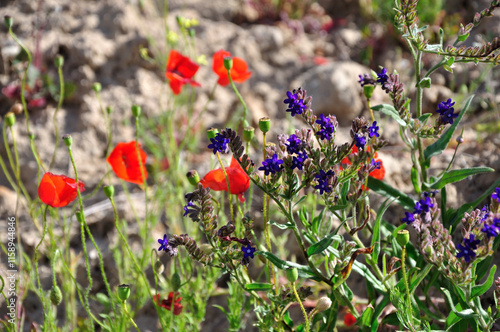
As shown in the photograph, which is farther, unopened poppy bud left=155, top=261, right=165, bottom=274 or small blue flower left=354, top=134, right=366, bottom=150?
unopened poppy bud left=155, top=261, right=165, bottom=274

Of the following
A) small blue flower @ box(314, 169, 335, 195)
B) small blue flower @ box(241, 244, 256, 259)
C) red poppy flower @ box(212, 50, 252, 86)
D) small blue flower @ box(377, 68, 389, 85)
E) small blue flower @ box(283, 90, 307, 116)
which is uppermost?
small blue flower @ box(377, 68, 389, 85)

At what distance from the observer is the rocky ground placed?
325 cm

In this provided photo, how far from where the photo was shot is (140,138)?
11.2ft

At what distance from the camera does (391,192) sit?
1.86 m

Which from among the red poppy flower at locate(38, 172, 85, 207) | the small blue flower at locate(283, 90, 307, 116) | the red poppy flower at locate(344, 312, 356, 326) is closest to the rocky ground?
the red poppy flower at locate(344, 312, 356, 326)

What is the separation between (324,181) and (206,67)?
248 centimetres

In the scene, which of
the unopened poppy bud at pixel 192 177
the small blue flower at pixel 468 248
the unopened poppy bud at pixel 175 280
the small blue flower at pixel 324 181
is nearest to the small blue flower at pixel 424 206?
the small blue flower at pixel 468 248

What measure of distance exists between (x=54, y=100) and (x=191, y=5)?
50.6 inches

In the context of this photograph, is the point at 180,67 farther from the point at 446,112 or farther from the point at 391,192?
the point at 446,112

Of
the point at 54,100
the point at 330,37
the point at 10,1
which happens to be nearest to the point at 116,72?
the point at 54,100

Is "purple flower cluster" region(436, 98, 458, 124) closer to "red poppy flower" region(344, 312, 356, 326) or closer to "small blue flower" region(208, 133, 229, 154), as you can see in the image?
"small blue flower" region(208, 133, 229, 154)

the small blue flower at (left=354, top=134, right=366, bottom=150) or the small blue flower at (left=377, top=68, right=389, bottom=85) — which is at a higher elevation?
the small blue flower at (left=377, top=68, right=389, bottom=85)

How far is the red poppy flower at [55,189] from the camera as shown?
5.52 ft

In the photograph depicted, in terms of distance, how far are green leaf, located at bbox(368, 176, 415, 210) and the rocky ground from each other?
99 centimetres
